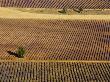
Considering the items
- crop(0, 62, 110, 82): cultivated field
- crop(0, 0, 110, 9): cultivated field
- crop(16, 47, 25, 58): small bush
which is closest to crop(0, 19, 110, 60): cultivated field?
crop(16, 47, 25, 58): small bush

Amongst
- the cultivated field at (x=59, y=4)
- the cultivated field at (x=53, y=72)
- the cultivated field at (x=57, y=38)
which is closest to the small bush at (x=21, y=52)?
the cultivated field at (x=57, y=38)

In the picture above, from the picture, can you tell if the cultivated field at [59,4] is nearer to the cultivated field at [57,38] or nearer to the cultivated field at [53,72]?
the cultivated field at [57,38]

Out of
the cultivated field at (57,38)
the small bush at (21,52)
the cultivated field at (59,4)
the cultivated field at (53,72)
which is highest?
the cultivated field at (59,4)

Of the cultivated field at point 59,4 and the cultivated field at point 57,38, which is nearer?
the cultivated field at point 57,38

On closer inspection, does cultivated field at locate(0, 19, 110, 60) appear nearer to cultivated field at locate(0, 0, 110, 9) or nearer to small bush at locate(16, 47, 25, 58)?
small bush at locate(16, 47, 25, 58)

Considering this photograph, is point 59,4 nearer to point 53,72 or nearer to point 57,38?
point 57,38

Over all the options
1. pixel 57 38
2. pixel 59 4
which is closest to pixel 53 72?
pixel 57 38
